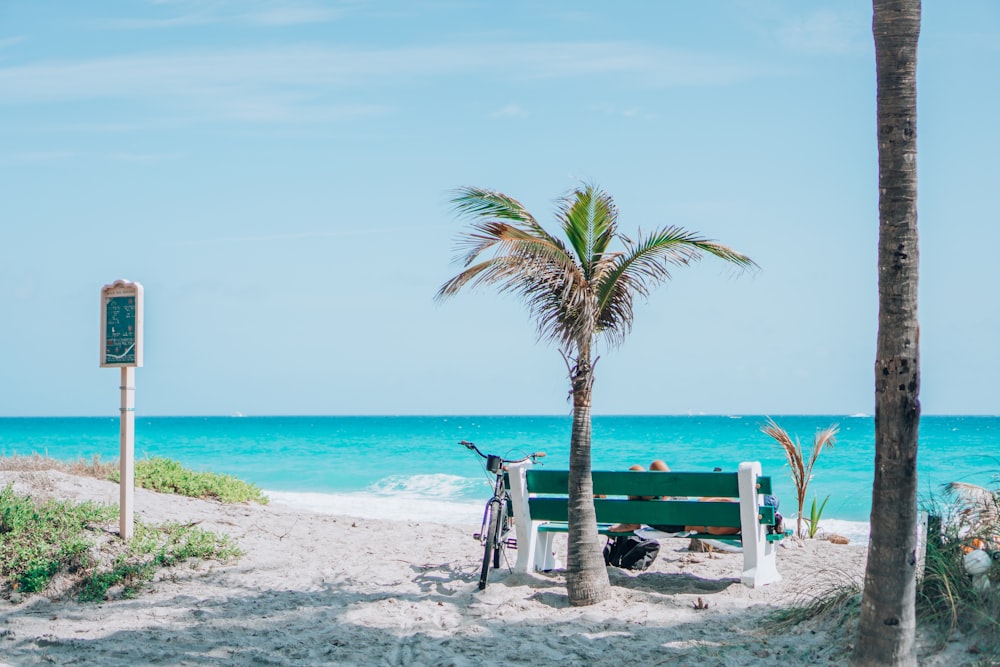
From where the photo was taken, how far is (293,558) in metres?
8.89

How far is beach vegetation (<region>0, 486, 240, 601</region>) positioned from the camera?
25.1ft

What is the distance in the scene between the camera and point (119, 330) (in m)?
9.17

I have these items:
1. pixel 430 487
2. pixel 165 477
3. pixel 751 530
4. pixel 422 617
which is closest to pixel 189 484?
pixel 165 477

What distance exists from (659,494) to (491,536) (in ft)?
4.71

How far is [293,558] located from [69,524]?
211 centimetres

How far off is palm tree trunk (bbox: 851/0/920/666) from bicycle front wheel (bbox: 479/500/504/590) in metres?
3.15

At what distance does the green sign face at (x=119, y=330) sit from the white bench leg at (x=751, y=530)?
597 centimetres

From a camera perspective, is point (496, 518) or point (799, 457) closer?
point (496, 518)

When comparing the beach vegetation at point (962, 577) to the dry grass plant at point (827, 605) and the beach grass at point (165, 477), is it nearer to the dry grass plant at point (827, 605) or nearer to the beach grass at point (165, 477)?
the dry grass plant at point (827, 605)

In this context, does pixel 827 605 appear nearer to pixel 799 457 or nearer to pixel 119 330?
pixel 799 457

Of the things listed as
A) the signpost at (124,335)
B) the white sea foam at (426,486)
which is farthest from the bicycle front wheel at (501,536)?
the white sea foam at (426,486)

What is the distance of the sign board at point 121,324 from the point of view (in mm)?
9086

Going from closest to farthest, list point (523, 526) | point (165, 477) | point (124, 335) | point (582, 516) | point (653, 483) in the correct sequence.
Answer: point (582, 516), point (653, 483), point (523, 526), point (124, 335), point (165, 477)

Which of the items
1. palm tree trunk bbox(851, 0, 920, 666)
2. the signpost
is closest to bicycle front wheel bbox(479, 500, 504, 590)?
palm tree trunk bbox(851, 0, 920, 666)
